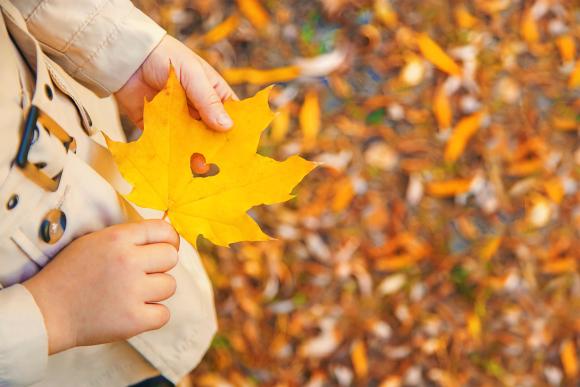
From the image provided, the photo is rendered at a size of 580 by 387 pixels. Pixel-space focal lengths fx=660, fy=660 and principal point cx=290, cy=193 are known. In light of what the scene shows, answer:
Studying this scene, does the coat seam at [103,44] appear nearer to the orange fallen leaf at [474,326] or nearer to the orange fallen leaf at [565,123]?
the orange fallen leaf at [474,326]

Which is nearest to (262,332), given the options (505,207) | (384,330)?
(384,330)

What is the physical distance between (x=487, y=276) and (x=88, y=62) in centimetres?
107

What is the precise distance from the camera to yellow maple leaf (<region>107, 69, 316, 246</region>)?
728 millimetres

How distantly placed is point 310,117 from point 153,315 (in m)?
0.95

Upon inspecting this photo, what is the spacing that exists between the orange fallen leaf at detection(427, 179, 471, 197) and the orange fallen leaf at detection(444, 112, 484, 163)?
0.05 meters

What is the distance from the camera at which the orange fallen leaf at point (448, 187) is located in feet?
5.24

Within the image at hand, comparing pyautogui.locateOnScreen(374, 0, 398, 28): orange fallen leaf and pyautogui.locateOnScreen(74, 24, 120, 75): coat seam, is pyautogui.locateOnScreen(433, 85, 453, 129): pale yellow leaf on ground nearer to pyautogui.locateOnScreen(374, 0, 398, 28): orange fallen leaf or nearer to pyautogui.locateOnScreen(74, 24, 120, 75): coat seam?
pyautogui.locateOnScreen(374, 0, 398, 28): orange fallen leaf

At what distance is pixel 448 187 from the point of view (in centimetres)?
160

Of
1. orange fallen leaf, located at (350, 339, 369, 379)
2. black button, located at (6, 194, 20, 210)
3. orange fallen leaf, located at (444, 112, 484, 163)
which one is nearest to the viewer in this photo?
black button, located at (6, 194, 20, 210)

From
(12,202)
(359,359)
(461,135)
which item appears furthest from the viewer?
(461,135)

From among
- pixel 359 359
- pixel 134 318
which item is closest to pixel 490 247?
pixel 359 359

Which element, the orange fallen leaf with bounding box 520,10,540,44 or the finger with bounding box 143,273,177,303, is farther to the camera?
the orange fallen leaf with bounding box 520,10,540,44

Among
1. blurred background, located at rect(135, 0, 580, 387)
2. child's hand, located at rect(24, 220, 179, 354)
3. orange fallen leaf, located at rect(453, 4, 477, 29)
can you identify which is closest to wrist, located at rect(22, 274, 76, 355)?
child's hand, located at rect(24, 220, 179, 354)

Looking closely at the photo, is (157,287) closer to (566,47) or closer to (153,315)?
(153,315)
